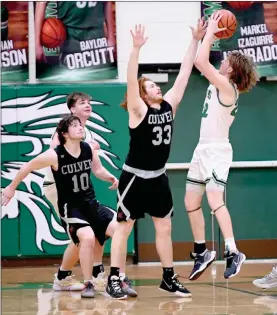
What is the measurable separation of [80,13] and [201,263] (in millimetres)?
4739

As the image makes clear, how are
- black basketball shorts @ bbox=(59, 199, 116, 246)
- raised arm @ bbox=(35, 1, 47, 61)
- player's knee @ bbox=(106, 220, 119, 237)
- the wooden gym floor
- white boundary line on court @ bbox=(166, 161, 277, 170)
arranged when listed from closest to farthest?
the wooden gym floor → black basketball shorts @ bbox=(59, 199, 116, 246) → player's knee @ bbox=(106, 220, 119, 237) → raised arm @ bbox=(35, 1, 47, 61) → white boundary line on court @ bbox=(166, 161, 277, 170)

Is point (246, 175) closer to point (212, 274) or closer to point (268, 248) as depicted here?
point (268, 248)

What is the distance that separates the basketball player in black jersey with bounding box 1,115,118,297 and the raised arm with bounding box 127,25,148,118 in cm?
75

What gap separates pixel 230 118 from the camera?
21.4 feet

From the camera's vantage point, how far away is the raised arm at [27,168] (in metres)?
6.39

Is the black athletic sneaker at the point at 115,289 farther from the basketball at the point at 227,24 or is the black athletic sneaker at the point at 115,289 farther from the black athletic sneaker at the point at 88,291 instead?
the basketball at the point at 227,24

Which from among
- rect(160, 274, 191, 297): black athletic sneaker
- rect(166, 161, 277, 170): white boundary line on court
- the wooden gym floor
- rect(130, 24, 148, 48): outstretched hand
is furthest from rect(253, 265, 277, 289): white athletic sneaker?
rect(166, 161, 277, 170): white boundary line on court

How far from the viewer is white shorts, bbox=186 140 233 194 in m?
6.34

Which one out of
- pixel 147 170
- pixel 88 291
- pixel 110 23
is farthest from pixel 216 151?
pixel 110 23

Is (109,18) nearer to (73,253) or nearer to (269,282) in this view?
(73,253)

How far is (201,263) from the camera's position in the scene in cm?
638

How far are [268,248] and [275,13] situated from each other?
3249mm

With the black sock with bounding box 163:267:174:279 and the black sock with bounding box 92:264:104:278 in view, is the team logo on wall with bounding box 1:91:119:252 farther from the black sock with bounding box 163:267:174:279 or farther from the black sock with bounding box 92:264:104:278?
the black sock with bounding box 163:267:174:279

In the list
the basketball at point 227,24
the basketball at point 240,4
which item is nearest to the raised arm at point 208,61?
the basketball at point 227,24
